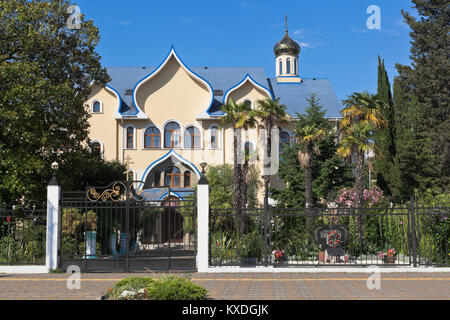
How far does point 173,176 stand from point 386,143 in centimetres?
1319

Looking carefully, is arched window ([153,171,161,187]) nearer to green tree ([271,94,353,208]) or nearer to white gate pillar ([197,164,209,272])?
green tree ([271,94,353,208])

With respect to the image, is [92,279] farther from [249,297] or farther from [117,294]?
[249,297]

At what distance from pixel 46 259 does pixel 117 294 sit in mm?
6187

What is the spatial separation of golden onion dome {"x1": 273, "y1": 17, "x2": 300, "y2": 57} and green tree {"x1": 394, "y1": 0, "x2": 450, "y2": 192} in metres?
8.81

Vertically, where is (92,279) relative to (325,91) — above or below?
below

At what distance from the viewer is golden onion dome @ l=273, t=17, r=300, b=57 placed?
1484 inches

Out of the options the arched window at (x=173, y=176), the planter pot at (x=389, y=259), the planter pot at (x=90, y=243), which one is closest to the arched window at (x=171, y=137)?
the arched window at (x=173, y=176)

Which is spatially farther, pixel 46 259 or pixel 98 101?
pixel 98 101

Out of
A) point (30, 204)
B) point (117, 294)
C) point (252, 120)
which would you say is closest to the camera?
point (117, 294)

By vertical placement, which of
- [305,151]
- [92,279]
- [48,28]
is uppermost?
[48,28]

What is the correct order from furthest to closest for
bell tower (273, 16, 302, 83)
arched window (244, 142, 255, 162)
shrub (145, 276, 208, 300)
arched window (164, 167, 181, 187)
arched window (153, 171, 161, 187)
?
bell tower (273, 16, 302, 83), arched window (164, 167, 181, 187), arched window (153, 171, 161, 187), arched window (244, 142, 255, 162), shrub (145, 276, 208, 300)

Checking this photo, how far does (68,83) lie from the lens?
1577 centimetres

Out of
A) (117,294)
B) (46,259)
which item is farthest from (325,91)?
(117,294)

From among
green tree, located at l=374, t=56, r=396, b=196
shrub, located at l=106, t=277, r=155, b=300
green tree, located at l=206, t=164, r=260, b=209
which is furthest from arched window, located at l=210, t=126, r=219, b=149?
shrub, located at l=106, t=277, r=155, b=300
